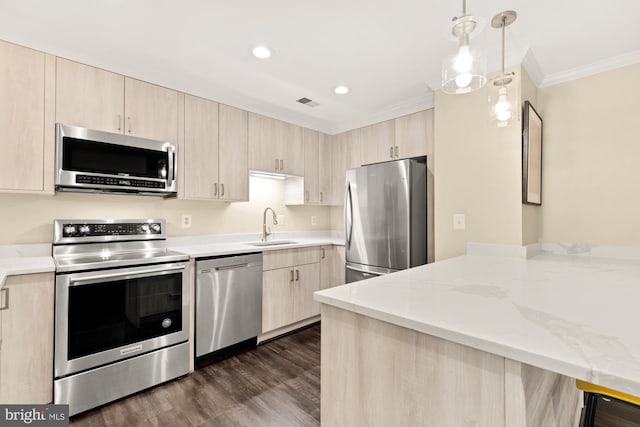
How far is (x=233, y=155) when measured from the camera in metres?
2.83

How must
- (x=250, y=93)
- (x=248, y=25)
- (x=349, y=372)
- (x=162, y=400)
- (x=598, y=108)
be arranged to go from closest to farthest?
(x=349, y=372), (x=248, y=25), (x=162, y=400), (x=598, y=108), (x=250, y=93)

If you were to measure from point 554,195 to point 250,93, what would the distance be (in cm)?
269

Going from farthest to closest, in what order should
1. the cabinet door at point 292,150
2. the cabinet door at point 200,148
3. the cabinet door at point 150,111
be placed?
the cabinet door at point 292,150 → the cabinet door at point 200,148 → the cabinet door at point 150,111

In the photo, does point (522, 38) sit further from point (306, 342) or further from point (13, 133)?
point (13, 133)

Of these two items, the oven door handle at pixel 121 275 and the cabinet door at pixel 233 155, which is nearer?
the oven door handle at pixel 121 275

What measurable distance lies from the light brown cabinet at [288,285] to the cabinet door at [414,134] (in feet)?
4.58

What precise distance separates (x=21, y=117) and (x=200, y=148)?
111 cm

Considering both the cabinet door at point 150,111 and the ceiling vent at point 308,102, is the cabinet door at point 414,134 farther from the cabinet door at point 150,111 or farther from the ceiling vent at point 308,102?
the cabinet door at point 150,111

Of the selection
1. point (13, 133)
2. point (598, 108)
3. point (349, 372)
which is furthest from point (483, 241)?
point (13, 133)

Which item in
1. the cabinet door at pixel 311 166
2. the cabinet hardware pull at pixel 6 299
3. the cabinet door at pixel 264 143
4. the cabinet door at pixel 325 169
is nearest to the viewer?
the cabinet hardware pull at pixel 6 299

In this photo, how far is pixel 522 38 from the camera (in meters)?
1.84

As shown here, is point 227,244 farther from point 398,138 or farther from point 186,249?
point 398,138

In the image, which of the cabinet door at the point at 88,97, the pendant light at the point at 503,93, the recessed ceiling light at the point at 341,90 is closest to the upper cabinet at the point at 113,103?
the cabinet door at the point at 88,97

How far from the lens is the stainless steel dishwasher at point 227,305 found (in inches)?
90.6
